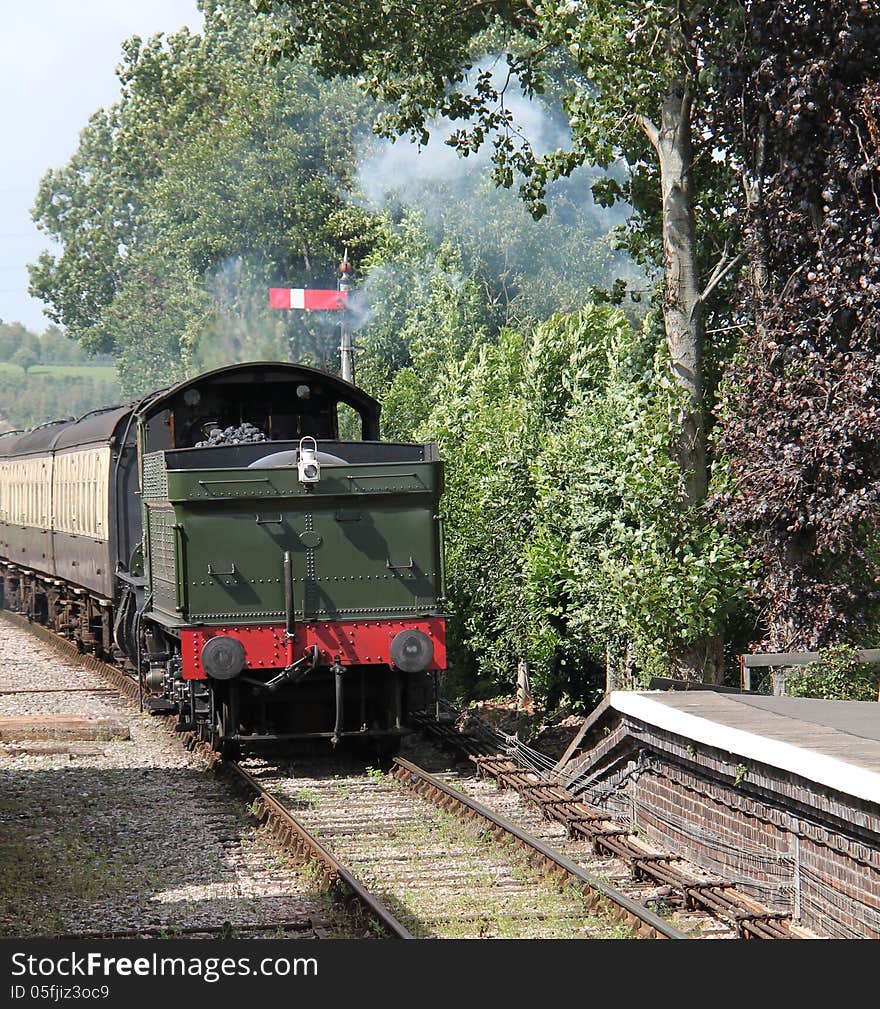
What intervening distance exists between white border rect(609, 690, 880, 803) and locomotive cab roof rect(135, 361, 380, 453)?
185 inches

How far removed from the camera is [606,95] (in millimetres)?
13125

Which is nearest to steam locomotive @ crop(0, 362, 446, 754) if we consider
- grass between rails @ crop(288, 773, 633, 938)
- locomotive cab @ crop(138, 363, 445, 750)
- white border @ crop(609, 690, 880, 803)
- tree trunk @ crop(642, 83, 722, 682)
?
locomotive cab @ crop(138, 363, 445, 750)

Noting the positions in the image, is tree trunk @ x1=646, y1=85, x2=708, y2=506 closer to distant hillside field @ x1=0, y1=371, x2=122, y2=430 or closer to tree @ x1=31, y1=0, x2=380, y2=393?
tree @ x1=31, y1=0, x2=380, y2=393

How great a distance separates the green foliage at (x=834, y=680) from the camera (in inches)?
473

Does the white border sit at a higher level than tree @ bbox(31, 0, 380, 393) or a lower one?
lower

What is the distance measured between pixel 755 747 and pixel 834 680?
4.37 meters

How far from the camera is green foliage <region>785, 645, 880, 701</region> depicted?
1201 centimetres

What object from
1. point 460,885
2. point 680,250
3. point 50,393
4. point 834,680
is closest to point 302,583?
point 460,885

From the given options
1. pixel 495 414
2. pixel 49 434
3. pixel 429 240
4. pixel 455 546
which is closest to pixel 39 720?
pixel 455 546

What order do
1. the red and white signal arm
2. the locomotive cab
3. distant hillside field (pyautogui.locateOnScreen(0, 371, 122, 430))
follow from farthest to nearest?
distant hillside field (pyautogui.locateOnScreen(0, 371, 122, 430)) → the red and white signal arm → the locomotive cab

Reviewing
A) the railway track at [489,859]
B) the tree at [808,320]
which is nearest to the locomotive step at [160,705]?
the railway track at [489,859]

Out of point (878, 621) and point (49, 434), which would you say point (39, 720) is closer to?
point (878, 621)

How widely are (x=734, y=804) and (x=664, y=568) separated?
14.4 ft

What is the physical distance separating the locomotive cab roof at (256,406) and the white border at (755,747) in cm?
470
